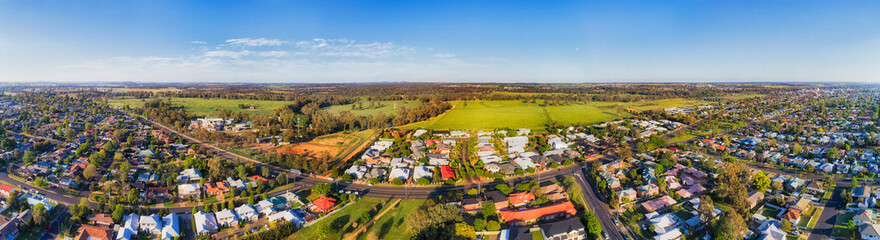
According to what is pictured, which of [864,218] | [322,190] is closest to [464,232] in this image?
[322,190]

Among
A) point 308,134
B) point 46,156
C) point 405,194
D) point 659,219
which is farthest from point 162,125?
point 659,219

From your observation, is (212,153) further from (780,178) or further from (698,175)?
(780,178)

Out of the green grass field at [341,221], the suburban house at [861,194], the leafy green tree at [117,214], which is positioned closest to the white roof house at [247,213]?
the green grass field at [341,221]

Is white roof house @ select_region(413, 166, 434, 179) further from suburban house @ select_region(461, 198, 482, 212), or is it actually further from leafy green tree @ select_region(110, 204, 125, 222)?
leafy green tree @ select_region(110, 204, 125, 222)

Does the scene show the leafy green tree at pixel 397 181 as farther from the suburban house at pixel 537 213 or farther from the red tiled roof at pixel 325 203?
the suburban house at pixel 537 213

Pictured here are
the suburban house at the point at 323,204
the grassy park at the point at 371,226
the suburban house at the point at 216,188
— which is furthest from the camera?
the suburban house at the point at 216,188

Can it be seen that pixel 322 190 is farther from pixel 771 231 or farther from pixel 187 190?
pixel 771 231
